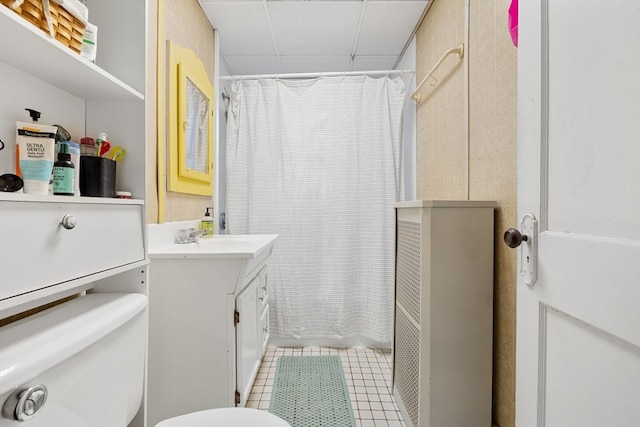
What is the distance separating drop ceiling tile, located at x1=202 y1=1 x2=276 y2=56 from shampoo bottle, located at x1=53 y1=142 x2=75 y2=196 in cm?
172

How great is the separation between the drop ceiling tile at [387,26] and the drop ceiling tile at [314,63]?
196 millimetres

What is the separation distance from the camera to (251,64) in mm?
2732

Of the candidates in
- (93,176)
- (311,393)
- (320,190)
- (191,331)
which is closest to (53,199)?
(93,176)

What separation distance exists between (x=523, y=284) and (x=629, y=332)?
287mm

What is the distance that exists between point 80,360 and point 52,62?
2.15 ft

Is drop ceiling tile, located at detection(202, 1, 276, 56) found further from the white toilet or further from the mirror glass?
the white toilet

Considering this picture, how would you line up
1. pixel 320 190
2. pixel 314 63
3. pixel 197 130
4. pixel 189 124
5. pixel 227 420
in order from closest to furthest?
pixel 227 420, pixel 189 124, pixel 197 130, pixel 320 190, pixel 314 63

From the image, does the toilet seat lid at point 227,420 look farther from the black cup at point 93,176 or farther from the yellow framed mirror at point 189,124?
the yellow framed mirror at point 189,124

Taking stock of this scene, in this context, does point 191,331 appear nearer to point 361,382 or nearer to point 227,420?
point 227,420

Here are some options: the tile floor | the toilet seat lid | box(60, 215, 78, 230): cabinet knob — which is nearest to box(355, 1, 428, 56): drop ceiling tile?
box(60, 215, 78, 230): cabinet knob

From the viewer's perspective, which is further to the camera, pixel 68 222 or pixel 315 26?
pixel 315 26

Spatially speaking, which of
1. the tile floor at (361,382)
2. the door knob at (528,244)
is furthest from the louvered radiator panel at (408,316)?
the door knob at (528,244)

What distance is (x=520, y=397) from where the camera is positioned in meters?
0.76

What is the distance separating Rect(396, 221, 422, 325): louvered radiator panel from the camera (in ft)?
4.32
